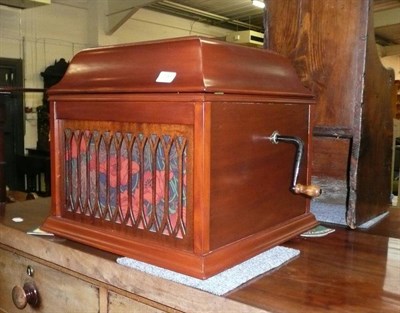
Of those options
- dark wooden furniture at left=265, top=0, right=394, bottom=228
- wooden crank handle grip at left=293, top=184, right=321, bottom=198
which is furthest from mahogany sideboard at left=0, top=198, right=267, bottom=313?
dark wooden furniture at left=265, top=0, right=394, bottom=228

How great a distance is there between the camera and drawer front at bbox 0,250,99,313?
824 millimetres

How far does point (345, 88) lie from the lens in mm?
1019

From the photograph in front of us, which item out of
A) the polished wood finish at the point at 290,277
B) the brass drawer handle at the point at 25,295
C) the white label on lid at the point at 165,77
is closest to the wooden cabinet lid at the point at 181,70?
the white label on lid at the point at 165,77

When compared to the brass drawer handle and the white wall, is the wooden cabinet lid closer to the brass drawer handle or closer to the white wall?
the brass drawer handle

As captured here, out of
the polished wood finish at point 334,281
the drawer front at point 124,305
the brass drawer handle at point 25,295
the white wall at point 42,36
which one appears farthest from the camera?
the white wall at point 42,36

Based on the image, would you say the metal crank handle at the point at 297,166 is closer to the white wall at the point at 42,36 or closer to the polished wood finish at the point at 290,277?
the polished wood finish at the point at 290,277

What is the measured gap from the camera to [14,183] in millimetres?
4781

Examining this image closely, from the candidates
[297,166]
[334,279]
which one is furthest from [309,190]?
[334,279]

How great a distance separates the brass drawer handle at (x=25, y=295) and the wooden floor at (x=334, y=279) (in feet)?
1.59

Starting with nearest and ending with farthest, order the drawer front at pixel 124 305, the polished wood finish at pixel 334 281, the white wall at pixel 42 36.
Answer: the polished wood finish at pixel 334 281 < the drawer front at pixel 124 305 < the white wall at pixel 42 36

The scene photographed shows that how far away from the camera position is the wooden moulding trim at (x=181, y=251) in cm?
70

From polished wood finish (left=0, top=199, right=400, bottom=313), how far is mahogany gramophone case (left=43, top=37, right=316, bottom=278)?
0.04 metres

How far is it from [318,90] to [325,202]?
28cm

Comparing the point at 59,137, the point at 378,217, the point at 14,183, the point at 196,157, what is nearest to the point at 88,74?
the point at 59,137
